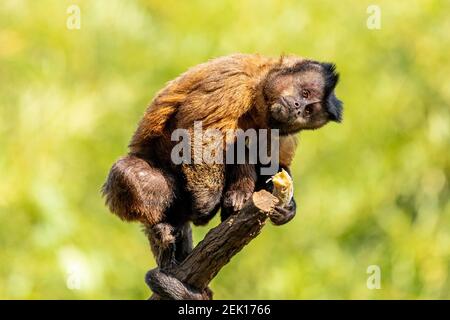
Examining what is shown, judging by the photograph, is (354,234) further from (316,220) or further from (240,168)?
(240,168)

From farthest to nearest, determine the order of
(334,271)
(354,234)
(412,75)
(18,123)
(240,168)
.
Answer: (412,75) → (354,234) → (334,271) → (18,123) → (240,168)

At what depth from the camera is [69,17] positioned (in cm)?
2008

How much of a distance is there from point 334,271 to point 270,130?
35.1ft

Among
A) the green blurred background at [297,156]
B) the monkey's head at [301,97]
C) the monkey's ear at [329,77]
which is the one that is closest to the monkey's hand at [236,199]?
the monkey's head at [301,97]

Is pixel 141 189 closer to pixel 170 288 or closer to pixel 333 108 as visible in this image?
pixel 170 288

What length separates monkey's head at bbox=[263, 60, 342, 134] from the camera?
10734 millimetres

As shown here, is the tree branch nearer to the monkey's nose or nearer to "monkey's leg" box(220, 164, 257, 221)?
"monkey's leg" box(220, 164, 257, 221)

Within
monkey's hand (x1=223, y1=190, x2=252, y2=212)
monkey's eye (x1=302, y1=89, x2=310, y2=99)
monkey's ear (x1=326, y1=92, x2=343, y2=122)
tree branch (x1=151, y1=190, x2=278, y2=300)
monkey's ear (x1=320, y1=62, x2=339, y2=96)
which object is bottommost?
tree branch (x1=151, y1=190, x2=278, y2=300)

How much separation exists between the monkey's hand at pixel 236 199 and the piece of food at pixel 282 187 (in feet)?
2.10

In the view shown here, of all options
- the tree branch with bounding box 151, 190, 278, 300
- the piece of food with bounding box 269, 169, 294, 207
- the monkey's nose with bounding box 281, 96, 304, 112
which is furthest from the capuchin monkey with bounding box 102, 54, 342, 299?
the piece of food with bounding box 269, 169, 294, 207

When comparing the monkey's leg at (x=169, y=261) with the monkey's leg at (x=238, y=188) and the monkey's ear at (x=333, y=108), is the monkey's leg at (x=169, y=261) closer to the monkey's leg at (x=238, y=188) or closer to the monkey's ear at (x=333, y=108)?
the monkey's leg at (x=238, y=188)

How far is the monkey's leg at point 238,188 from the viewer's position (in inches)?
416

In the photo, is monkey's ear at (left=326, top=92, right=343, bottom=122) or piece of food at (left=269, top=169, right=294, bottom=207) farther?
monkey's ear at (left=326, top=92, right=343, bottom=122)
